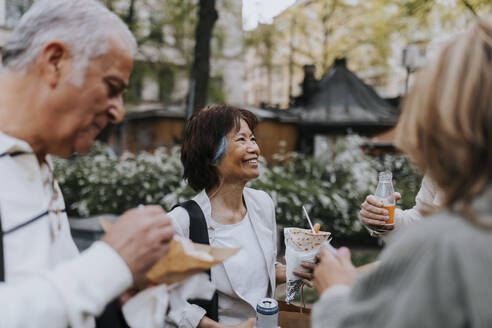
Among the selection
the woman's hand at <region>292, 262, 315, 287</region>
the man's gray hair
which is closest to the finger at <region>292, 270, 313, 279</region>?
the woman's hand at <region>292, 262, 315, 287</region>

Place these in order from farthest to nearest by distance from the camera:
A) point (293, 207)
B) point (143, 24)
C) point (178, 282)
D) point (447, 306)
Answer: point (143, 24), point (293, 207), point (178, 282), point (447, 306)

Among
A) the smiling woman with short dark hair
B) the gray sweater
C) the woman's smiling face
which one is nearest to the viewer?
the gray sweater

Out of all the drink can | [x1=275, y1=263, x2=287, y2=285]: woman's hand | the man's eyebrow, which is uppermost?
the man's eyebrow

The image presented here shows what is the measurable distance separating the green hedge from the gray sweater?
4.97 meters

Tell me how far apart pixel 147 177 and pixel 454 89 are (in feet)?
21.1

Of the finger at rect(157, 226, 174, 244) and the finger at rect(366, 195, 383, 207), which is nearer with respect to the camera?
the finger at rect(157, 226, 174, 244)

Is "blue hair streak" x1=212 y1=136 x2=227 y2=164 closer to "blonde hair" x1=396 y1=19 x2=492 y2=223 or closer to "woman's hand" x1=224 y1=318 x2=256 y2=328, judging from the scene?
"woman's hand" x1=224 y1=318 x2=256 y2=328

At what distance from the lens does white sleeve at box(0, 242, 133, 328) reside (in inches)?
38.2

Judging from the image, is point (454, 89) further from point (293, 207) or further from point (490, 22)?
point (293, 207)

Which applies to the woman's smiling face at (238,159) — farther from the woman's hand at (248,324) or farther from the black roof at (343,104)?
the black roof at (343,104)

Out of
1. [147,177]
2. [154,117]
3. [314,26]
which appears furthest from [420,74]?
[314,26]

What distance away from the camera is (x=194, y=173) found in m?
2.52

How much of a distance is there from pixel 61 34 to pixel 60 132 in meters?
0.31

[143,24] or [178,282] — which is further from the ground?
[143,24]
